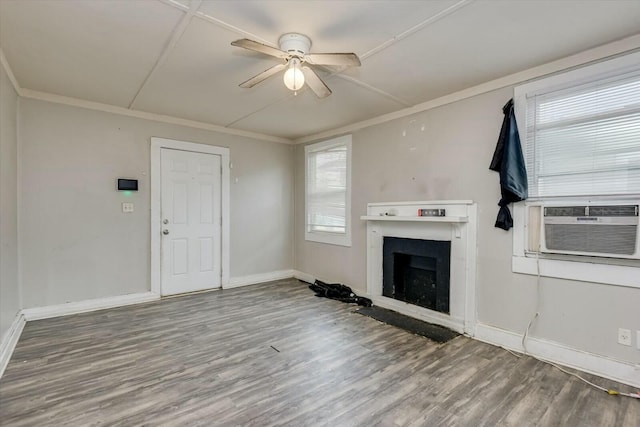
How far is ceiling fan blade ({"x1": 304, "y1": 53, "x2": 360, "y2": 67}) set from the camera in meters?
2.09

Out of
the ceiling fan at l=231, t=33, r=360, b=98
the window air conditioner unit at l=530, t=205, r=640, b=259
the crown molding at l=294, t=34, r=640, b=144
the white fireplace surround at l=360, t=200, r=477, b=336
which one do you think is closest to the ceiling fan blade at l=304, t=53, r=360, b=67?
the ceiling fan at l=231, t=33, r=360, b=98

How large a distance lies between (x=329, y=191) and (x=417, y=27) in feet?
9.52

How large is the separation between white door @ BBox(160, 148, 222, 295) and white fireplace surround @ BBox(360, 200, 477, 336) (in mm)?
2316

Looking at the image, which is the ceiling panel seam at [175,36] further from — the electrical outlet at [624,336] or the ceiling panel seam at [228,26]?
the electrical outlet at [624,336]

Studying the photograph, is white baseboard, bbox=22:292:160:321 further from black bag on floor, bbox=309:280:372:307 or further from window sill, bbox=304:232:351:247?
window sill, bbox=304:232:351:247

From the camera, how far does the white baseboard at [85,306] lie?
3.34 metres

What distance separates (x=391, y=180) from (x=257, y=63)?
2093 mm

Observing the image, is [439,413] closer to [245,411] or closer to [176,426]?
[245,411]

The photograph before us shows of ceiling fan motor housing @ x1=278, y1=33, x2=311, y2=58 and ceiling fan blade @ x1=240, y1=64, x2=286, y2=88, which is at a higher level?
ceiling fan motor housing @ x1=278, y1=33, x2=311, y2=58

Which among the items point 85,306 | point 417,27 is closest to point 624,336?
point 417,27

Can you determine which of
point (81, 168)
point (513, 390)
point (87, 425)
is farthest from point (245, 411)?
point (81, 168)

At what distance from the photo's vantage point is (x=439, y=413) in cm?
187

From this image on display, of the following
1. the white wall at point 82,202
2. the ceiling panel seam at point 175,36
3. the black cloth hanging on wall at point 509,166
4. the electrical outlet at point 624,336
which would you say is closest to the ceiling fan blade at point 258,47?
the ceiling panel seam at point 175,36

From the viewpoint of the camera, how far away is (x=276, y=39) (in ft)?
7.36
